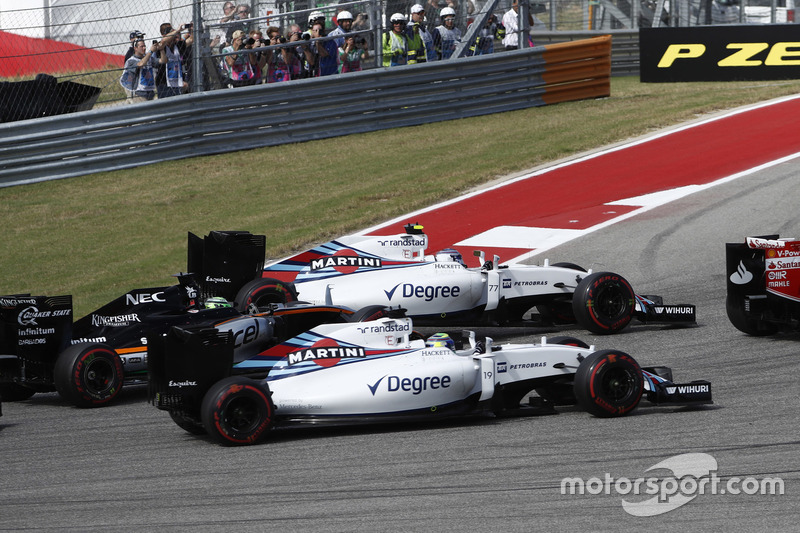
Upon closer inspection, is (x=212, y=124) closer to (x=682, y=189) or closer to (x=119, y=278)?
(x=119, y=278)

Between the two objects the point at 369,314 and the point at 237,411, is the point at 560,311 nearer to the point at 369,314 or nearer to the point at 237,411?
the point at 369,314

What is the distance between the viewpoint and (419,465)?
6031 mm

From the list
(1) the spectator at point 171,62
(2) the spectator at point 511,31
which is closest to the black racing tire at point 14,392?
(1) the spectator at point 171,62

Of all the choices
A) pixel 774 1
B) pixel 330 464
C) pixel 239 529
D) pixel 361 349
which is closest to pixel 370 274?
pixel 361 349

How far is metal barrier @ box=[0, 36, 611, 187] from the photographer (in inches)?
632

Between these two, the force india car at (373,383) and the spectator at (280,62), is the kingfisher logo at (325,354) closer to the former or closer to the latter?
the force india car at (373,383)

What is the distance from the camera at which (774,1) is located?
2266 centimetres

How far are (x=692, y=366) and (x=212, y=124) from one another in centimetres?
1061

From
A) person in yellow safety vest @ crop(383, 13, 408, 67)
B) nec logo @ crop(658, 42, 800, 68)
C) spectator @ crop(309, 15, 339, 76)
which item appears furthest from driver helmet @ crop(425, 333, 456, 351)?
nec logo @ crop(658, 42, 800, 68)

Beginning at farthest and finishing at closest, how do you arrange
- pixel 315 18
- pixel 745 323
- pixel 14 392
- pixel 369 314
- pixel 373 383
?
pixel 315 18 < pixel 745 323 < pixel 14 392 < pixel 369 314 < pixel 373 383

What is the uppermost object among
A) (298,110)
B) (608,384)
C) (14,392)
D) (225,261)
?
(298,110)

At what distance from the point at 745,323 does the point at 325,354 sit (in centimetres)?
375

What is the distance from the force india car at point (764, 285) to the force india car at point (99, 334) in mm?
3164
